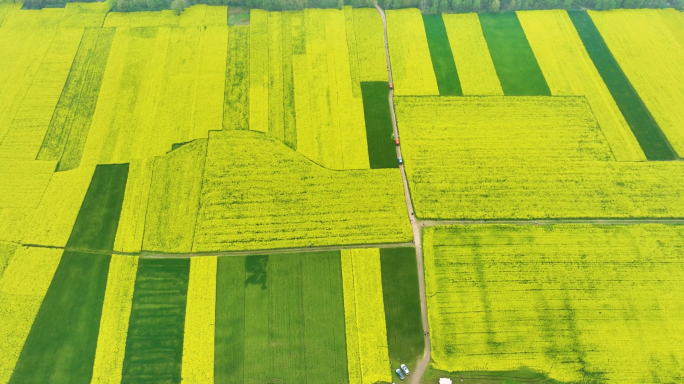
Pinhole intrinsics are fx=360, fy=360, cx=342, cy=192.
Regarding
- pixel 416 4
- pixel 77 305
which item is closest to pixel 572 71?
pixel 416 4

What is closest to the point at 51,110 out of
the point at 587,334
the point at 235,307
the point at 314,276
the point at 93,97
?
the point at 93,97

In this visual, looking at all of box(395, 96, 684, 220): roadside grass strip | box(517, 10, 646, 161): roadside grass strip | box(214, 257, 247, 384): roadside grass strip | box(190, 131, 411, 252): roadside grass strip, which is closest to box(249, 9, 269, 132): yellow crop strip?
box(190, 131, 411, 252): roadside grass strip

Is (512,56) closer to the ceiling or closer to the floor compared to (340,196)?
closer to the ceiling

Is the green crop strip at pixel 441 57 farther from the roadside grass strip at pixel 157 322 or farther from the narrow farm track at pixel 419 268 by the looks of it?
the roadside grass strip at pixel 157 322

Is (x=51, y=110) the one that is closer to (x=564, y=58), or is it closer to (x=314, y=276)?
(x=314, y=276)

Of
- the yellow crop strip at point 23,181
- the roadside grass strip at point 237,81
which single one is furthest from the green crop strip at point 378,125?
the yellow crop strip at point 23,181

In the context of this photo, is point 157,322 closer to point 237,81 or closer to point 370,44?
point 237,81

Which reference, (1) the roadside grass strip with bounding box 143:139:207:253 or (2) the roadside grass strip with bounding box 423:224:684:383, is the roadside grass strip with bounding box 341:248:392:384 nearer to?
(2) the roadside grass strip with bounding box 423:224:684:383
